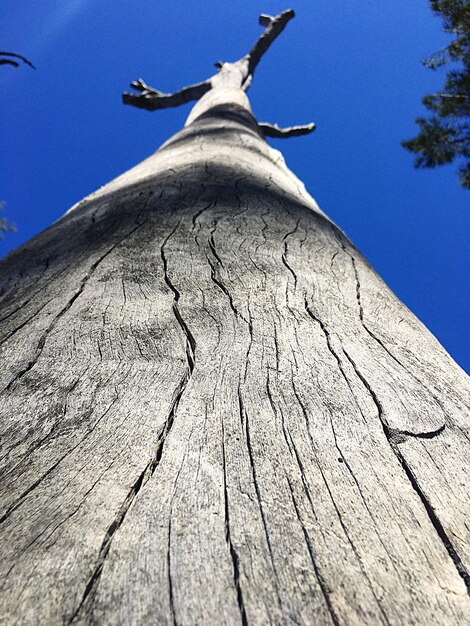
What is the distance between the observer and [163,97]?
6.71 metres

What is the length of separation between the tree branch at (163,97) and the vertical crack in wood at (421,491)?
6266 mm

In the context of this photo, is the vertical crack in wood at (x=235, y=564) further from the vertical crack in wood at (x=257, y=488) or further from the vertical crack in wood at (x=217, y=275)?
the vertical crack in wood at (x=217, y=275)

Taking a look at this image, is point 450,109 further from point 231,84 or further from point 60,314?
point 60,314

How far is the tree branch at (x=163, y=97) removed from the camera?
6469 mm

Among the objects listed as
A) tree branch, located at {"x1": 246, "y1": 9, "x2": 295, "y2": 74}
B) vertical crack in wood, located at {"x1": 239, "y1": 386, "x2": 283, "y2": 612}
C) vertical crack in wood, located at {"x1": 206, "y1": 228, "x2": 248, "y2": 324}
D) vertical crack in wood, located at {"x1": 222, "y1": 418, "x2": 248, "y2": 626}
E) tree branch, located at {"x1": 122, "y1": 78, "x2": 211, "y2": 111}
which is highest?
tree branch, located at {"x1": 246, "y1": 9, "x2": 295, "y2": 74}

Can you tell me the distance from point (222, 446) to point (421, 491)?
0.29 m

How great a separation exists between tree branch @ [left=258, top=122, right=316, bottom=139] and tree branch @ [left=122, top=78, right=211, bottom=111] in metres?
0.90

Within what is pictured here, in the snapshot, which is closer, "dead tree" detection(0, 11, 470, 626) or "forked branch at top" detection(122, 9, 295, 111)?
"dead tree" detection(0, 11, 470, 626)

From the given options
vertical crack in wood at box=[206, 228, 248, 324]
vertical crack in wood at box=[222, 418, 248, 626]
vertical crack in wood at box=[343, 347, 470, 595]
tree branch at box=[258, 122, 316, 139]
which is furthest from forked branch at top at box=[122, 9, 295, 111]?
vertical crack in wood at box=[222, 418, 248, 626]

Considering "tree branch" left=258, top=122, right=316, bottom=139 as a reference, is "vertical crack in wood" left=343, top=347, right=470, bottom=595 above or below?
below

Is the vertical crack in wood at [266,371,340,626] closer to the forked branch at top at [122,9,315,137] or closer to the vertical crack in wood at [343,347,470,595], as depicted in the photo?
the vertical crack in wood at [343,347,470,595]

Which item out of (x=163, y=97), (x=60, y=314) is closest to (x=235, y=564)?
(x=60, y=314)

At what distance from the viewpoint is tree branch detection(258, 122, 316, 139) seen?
6266 mm

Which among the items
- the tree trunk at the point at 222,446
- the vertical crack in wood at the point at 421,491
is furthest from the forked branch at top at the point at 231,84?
the vertical crack in wood at the point at 421,491
